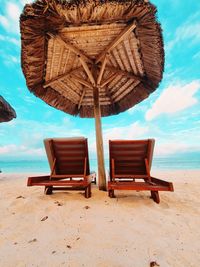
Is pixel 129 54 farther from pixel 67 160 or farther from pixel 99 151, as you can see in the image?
pixel 67 160

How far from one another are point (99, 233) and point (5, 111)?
722 centimetres

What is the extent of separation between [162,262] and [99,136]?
2.60 meters

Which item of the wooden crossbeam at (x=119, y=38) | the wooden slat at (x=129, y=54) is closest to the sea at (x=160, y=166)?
the wooden slat at (x=129, y=54)

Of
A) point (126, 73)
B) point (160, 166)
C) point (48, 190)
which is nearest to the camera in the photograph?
point (48, 190)

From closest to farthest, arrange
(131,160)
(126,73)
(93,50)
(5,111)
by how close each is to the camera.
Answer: (131,160), (93,50), (126,73), (5,111)

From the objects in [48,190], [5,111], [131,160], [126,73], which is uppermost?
[5,111]

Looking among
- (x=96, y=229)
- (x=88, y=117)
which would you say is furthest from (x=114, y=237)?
(x=88, y=117)

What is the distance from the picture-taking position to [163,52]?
11.7ft

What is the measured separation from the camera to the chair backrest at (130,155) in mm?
3105

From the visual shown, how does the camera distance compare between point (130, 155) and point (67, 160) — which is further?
point (67, 160)

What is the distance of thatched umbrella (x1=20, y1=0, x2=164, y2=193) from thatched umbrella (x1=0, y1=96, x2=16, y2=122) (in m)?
3.28

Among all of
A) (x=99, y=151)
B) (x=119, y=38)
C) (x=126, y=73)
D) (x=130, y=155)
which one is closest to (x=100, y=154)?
(x=99, y=151)

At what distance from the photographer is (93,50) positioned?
12.4 ft

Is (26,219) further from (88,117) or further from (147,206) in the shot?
(88,117)
